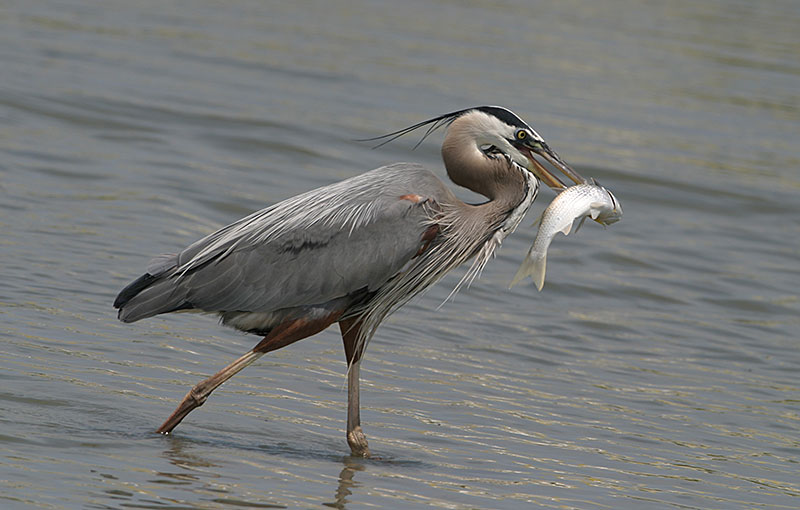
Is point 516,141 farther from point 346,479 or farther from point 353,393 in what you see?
point 346,479

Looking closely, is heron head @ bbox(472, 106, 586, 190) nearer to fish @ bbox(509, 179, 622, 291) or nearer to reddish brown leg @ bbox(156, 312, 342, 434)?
fish @ bbox(509, 179, 622, 291)

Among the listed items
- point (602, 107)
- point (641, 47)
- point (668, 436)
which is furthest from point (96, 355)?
point (641, 47)

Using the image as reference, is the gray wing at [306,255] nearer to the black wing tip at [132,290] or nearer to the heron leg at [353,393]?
the black wing tip at [132,290]

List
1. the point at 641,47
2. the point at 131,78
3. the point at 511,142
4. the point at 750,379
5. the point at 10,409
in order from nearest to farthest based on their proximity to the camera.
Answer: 1. the point at 10,409
2. the point at 511,142
3. the point at 750,379
4. the point at 131,78
5. the point at 641,47

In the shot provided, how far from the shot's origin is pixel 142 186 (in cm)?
1189

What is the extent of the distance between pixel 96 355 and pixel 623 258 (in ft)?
19.8

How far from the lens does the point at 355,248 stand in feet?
22.3

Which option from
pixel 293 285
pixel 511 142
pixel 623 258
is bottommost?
pixel 623 258

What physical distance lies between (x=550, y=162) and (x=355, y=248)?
1166 millimetres

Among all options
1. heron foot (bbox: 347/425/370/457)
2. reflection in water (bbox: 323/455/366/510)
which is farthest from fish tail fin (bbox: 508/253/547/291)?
reflection in water (bbox: 323/455/366/510)

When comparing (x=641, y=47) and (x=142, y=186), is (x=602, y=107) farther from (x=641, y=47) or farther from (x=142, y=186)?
(x=142, y=186)

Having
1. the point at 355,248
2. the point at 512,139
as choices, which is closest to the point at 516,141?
the point at 512,139

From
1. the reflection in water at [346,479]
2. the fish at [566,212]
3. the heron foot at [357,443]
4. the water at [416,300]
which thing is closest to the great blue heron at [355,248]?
the heron foot at [357,443]

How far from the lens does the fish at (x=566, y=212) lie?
21.7 feet
